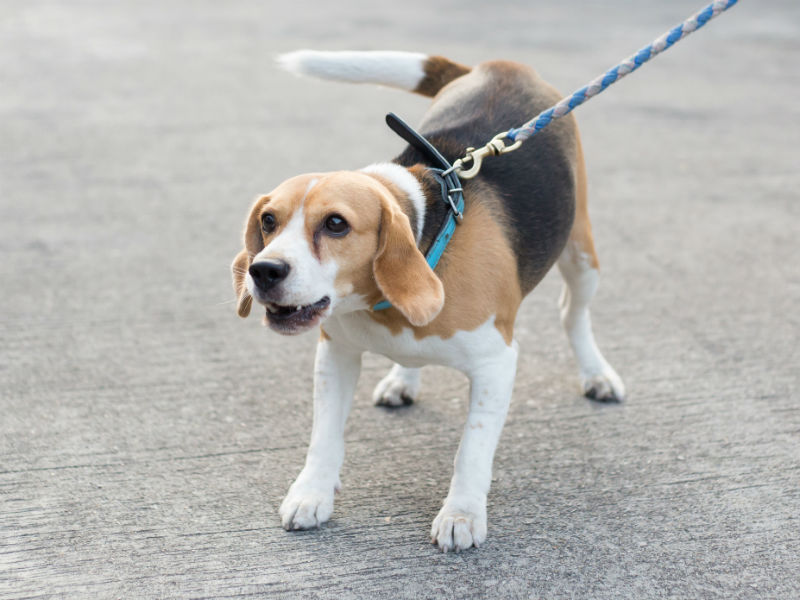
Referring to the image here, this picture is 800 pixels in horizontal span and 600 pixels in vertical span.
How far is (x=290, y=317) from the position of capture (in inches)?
96.0

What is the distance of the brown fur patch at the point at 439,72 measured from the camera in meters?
3.73

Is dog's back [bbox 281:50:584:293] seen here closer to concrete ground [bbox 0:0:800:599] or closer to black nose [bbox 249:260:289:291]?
black nose [bbox 249:260:289:291]

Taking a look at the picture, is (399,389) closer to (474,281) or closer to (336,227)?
(474,281)

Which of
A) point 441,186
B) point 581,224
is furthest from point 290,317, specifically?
point 581,224

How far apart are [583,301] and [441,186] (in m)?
1.10

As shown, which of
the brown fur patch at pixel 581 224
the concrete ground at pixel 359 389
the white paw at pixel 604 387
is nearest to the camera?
the concrete ground at pixel 359 389

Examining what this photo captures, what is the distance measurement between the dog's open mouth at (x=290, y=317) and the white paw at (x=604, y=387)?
156 centimetres

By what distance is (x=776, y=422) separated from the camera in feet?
11.3

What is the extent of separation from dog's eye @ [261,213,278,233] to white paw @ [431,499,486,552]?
0.98 metres

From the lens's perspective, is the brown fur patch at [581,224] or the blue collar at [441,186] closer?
the blue collar at [441,186]

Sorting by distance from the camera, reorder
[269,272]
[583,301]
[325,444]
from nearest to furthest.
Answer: [269,272]
[325,444]
[583,301]

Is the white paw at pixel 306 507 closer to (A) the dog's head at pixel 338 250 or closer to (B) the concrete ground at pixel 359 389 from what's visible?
(B) the concrete ground at pixel 359 389

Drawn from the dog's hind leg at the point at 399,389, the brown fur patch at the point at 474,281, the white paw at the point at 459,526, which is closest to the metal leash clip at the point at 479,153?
the brown fur patch at the point at 474,281

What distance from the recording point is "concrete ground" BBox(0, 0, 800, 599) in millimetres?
2678
